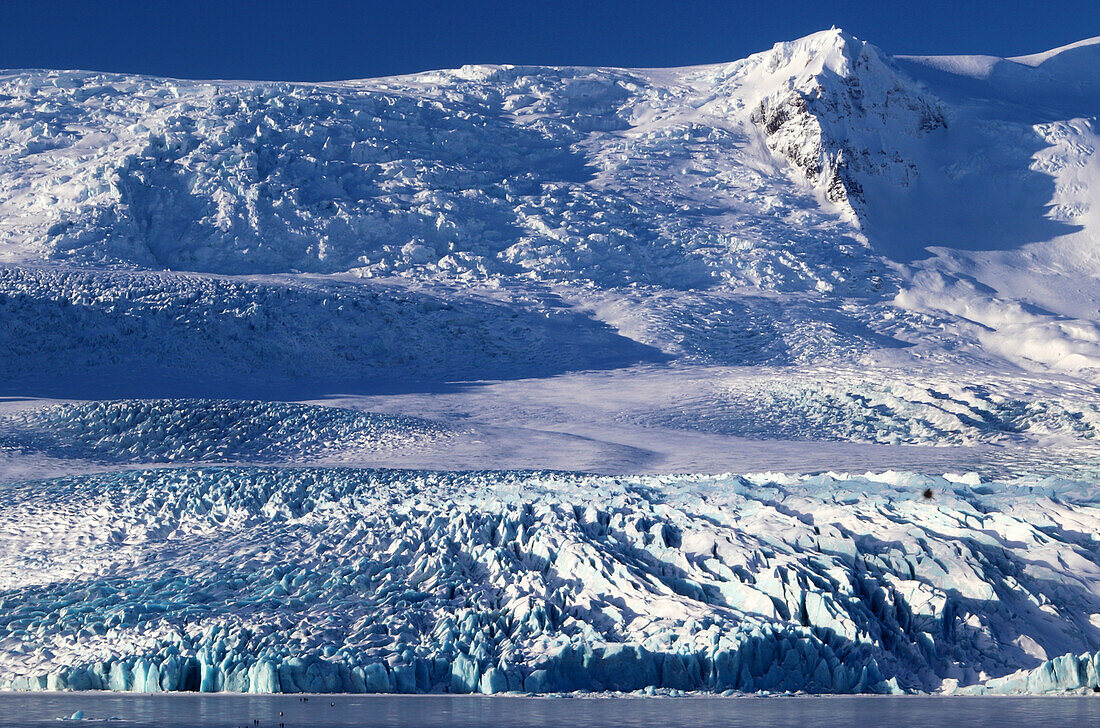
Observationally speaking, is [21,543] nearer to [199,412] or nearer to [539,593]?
[539,593]

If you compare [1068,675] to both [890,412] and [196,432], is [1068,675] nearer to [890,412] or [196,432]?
[196,432]

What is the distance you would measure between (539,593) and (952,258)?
45683 mm

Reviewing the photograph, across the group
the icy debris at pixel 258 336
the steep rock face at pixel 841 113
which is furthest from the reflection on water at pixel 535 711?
the steep rock face at pixel 841 113

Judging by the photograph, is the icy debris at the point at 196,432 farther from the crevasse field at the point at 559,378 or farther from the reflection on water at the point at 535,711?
the reflection on water at the point at 535,711

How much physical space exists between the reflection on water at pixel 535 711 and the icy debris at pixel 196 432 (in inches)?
614

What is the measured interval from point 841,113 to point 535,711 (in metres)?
55.7

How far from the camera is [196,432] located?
28.4 m

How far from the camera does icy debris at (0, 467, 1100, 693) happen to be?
1257cm

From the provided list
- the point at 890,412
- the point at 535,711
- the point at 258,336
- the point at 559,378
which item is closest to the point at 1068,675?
the point at 535,711

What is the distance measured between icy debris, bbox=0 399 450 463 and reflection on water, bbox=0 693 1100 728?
15584 millimetres

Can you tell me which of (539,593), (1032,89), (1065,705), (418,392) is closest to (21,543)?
(539,593)

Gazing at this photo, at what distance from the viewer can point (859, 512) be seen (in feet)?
50.7

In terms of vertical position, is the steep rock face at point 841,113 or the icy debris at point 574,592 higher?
the steep rock face at point 841,113

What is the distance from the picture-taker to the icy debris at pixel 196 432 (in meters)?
27.3
